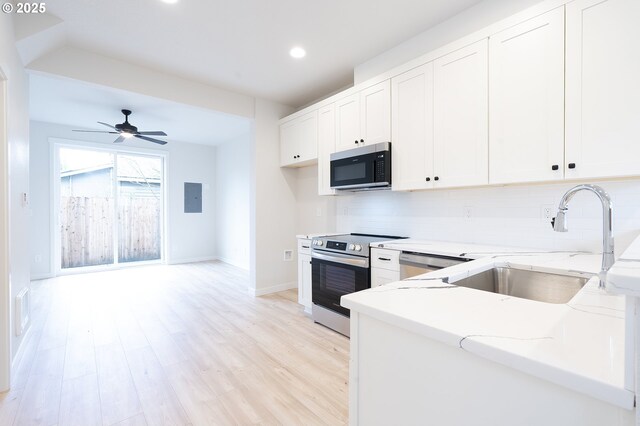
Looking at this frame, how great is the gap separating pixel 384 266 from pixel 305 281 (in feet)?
3.96


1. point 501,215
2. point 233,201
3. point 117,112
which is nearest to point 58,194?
point 117,112

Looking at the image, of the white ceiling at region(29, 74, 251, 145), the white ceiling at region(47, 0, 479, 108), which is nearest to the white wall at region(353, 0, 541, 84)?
the white ceiling at region(47, 0, 479, 108)

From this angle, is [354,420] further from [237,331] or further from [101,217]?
[101,217]

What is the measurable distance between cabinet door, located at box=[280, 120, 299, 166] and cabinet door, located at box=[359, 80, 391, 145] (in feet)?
3.89

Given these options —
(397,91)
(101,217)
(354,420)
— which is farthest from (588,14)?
(101,217)

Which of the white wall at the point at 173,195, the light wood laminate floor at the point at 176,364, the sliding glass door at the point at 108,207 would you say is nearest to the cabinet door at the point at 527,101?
the light wood laminate floor at the point at 176,364

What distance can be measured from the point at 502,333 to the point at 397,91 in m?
2.52

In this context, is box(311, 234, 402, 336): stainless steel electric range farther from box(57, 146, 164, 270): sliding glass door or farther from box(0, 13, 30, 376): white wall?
box(57, 146, 164, 270): sliding glass door

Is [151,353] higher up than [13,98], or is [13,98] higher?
[13,98]

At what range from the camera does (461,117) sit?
235cm

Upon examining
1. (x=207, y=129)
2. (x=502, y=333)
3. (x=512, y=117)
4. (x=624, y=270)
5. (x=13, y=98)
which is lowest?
(x=502, y=333)

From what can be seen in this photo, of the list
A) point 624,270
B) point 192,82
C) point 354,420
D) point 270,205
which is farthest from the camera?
point 270,205

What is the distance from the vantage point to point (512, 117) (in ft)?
6.83

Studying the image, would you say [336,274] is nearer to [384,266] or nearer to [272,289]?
[384,266]
